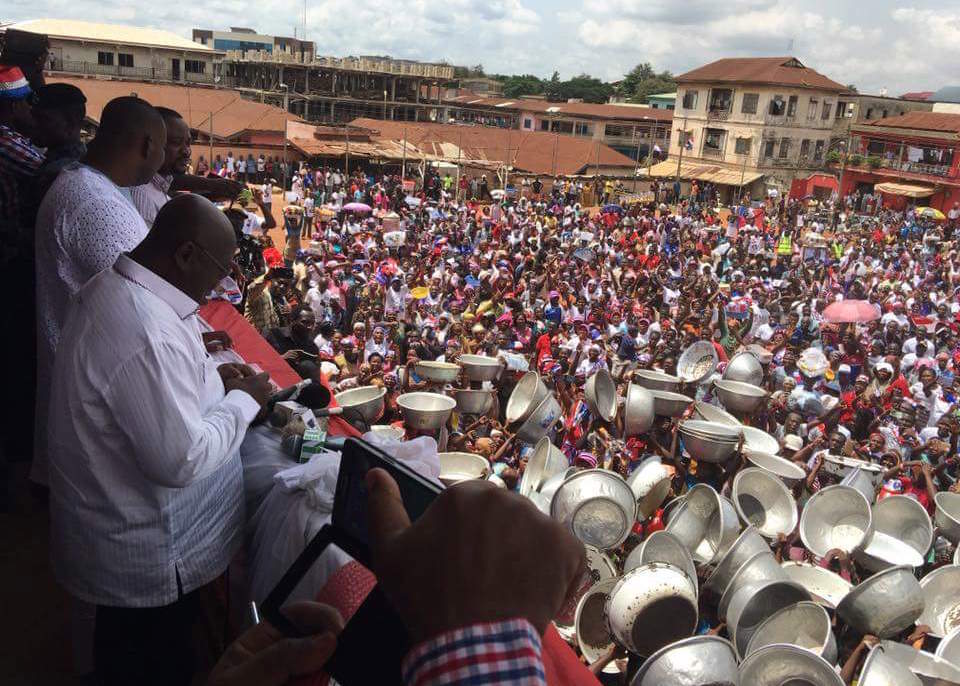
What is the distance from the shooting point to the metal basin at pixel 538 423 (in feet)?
20.2

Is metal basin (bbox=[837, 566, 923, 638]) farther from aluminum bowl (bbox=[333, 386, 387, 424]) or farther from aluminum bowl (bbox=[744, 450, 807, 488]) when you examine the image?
aluminum bowl (bbox=[333, 386, 387, 424])

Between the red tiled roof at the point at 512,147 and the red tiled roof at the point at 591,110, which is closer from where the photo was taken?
the red tiled roof at the point at 512,147

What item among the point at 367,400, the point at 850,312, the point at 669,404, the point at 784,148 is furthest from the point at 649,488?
the point at 784,148

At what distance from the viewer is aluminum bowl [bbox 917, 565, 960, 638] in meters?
4.51

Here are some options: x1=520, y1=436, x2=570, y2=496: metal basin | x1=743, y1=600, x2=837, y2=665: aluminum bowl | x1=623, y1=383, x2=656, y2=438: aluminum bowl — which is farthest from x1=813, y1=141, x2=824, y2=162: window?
x1=743, y1=600, x2=837, y2=665: aluminum bowl

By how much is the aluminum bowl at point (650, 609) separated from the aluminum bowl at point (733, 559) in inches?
31.2

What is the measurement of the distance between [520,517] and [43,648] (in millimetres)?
1988

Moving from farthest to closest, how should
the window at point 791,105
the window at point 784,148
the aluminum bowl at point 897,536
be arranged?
the window at point 784,148 → the window at point 791,105 → the aluminum bowl at point 897,536

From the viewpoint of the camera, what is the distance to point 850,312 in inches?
440

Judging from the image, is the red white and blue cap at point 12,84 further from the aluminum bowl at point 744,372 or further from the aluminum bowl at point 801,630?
the aluminum bowl at point 744,372

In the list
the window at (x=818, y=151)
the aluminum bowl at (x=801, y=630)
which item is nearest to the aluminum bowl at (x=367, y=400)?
the aluminum bowl at (x=801, y=630)

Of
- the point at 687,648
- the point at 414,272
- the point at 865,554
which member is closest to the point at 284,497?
the point at 687,648

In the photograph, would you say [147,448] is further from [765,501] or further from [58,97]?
[765,501]

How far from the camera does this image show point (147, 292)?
156 centimetres
